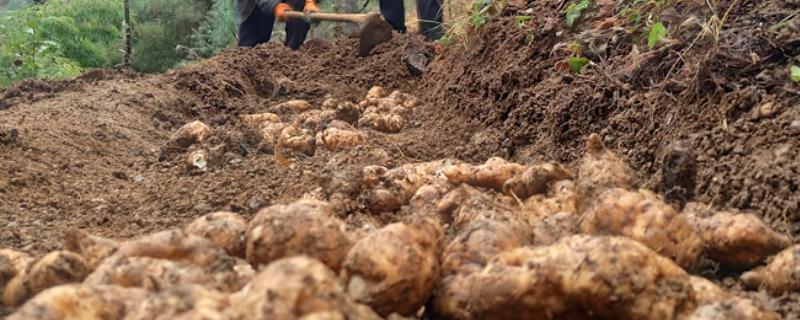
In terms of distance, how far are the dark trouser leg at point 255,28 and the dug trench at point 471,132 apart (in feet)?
12.5

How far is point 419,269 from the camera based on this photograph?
2.00 meters

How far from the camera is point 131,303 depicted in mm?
1760

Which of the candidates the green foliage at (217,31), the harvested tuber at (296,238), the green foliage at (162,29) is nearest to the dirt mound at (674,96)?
the harvested tuber at (296,238)

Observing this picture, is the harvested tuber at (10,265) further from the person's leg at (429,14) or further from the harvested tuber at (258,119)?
the person's leg at (429,14)

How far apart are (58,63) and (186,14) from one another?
17.5ft

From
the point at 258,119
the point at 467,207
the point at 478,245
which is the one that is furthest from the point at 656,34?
the point at 258,119

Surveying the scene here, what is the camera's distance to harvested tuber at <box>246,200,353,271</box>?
2.09 meters

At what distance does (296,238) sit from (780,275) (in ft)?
4.28

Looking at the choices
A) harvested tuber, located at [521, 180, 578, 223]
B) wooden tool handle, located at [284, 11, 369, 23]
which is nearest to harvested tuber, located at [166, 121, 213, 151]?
harvested tuber, located at [521, 180, 578, 223]

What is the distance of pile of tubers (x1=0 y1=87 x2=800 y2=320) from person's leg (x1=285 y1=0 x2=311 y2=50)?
8244 mm

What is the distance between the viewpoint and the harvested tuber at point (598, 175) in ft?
9.44

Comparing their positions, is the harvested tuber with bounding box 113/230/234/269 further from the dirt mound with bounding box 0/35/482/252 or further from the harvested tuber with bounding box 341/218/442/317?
the dirt mound with bounding box 0/35/482/252

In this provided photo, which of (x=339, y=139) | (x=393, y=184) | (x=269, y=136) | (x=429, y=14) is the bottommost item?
(x=429, y=14)

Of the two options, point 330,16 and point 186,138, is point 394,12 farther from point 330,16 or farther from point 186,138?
point 186,138
